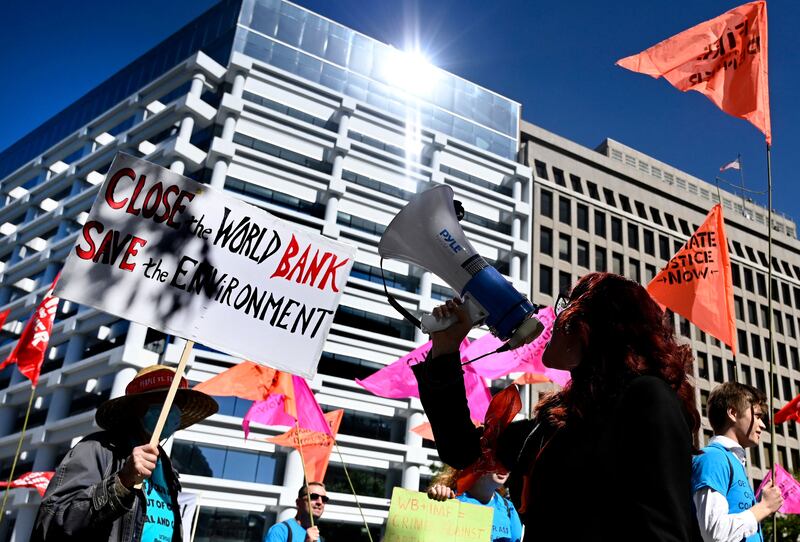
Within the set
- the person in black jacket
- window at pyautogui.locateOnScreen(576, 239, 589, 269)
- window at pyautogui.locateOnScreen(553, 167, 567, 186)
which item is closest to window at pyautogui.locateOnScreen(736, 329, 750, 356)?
window at pyautogui.locateOnScreen(576, 239, 589, 269)

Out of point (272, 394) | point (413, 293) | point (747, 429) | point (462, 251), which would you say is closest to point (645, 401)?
point (462, 251)

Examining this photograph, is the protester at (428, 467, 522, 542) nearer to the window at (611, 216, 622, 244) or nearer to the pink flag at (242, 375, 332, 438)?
the pink flag at (242, 375, 332, 438)

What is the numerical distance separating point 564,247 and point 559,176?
17.5 feet

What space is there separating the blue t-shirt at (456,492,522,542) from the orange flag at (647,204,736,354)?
2.96 m

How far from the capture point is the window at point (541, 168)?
156 ft

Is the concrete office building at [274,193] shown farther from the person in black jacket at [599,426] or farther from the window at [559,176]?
the person in black jacket at [599,426]

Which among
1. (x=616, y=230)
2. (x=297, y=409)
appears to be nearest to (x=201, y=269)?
(x=297, y=409)

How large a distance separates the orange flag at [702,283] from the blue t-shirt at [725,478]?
4.16 meters

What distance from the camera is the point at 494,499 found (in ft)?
18.9

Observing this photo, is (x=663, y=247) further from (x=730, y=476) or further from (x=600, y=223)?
(x=730, y=476)

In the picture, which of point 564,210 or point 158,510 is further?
point 564,210

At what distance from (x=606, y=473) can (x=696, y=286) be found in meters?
6.88

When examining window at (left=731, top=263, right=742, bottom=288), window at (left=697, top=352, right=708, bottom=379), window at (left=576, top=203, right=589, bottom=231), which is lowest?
window at (left=697, top=352, right=708, bottom=379)

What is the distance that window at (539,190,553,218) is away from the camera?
46.4 m
